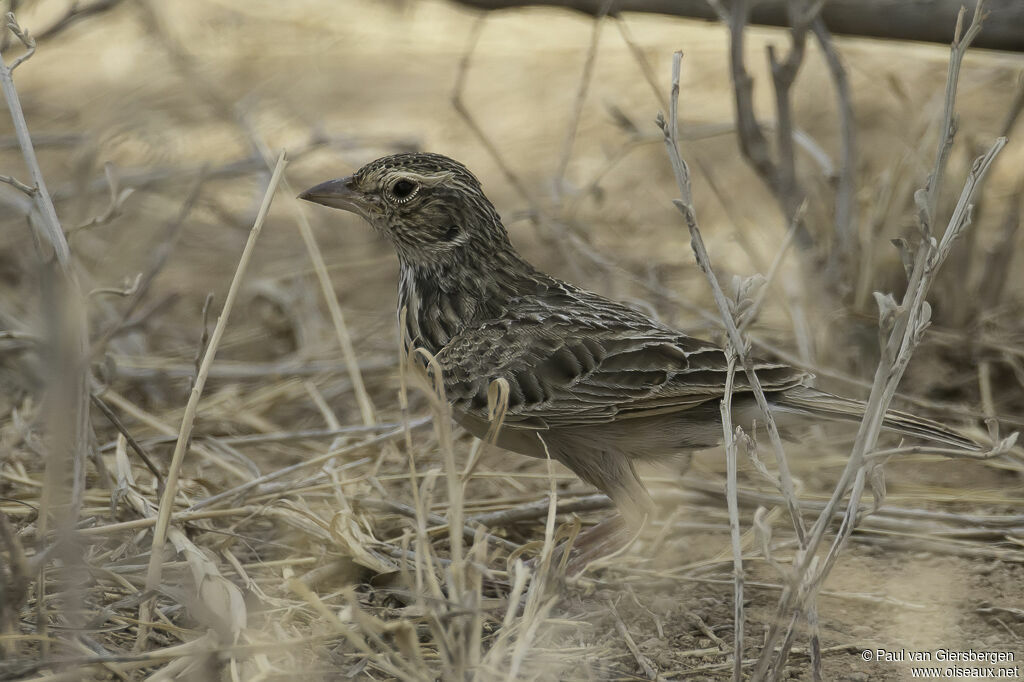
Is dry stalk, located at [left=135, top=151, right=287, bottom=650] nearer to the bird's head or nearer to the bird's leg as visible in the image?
the bird's head

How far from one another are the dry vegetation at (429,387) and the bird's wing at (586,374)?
25 centimetres

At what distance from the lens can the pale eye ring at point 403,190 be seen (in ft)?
13.3

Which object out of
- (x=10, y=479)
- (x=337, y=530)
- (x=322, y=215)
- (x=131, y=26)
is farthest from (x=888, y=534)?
(x=131, y=26)

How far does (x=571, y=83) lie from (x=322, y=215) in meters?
2.69

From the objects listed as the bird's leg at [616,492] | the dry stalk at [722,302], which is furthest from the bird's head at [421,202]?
the dry stalk at [722,302]

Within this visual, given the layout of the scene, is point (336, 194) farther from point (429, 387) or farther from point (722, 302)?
point (722, 302)

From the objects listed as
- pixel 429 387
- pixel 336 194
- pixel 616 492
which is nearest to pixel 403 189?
pixel 336 194

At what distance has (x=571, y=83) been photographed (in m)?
9.47

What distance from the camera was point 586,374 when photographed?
3.76 meters

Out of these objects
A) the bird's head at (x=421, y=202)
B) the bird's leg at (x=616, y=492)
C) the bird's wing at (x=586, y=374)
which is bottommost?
the bird's leg at (x=616, y=492)

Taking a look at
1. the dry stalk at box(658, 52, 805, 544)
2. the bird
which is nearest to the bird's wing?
the bird

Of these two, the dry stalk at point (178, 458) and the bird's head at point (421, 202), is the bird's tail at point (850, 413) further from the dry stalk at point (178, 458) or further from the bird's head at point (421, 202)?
the dry stalk at point (178, 458)

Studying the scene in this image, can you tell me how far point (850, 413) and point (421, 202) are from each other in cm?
167

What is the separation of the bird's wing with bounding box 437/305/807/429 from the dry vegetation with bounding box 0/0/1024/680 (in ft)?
0.83
